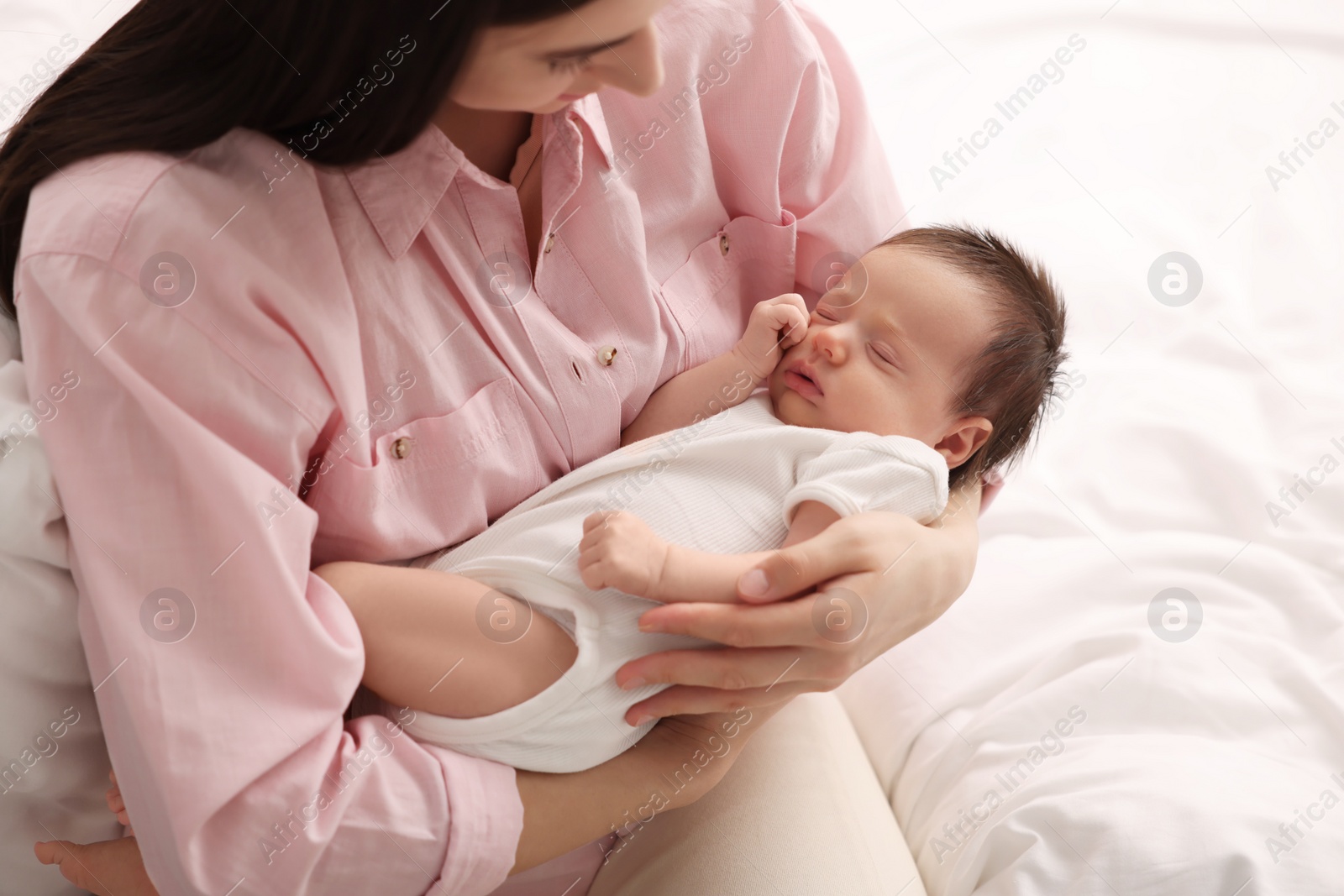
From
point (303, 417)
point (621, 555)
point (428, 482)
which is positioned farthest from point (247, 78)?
point (621, 555)

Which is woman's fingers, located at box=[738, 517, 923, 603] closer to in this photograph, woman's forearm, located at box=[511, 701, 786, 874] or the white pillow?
woman's forearm, located at box=[511, 701, 786, 874]

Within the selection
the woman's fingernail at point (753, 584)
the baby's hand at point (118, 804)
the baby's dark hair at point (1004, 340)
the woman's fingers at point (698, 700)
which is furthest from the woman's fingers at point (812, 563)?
the baby's hand at point (118, 804)

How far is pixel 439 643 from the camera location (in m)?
0.97

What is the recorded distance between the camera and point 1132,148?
6.79ft

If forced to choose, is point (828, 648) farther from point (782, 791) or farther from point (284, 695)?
point (284, 695)

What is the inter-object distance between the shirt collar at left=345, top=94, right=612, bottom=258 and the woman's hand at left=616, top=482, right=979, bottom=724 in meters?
0.44

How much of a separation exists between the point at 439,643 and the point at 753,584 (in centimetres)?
31

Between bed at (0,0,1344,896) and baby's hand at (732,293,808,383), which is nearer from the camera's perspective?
bed at (0,0,1344,896)

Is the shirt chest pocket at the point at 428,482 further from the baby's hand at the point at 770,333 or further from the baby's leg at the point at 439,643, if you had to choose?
the baby's hand at the point at 770,333

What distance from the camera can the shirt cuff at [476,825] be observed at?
36.8 inches

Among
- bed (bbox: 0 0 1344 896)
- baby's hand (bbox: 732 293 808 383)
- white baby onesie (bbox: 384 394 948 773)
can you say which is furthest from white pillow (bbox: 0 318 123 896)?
baby's hand (bbox: 732 293 808 383)

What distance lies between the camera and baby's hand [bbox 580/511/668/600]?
0.95 metres

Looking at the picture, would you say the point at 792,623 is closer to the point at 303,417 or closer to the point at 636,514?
the point at 636,514

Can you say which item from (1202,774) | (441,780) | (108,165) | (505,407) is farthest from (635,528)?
(1202,774)
